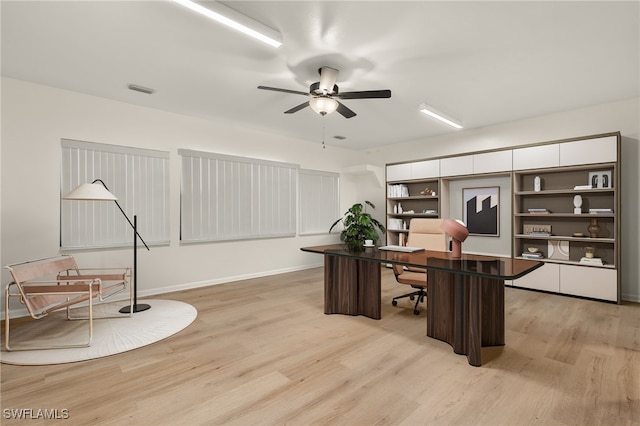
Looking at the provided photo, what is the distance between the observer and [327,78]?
3.17m

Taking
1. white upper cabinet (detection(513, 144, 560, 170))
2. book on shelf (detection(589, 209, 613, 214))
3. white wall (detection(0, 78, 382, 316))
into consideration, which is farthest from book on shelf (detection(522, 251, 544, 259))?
white wall (detection(0, 78, 382, 316))

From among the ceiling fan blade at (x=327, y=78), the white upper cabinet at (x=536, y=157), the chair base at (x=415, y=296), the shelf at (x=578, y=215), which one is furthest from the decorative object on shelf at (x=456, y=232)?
the white upper cabinet at (x=536, y=157)

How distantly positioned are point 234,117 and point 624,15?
4.53 meters

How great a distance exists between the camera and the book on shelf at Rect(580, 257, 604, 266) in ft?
13.7

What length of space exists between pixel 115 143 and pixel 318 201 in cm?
386

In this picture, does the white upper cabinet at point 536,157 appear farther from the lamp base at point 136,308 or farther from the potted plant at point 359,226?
the lamp base at point 136,308

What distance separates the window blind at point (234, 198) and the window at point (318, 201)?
10.6 inches

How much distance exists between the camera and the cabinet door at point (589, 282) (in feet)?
13.2

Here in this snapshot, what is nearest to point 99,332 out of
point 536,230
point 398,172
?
point 398,172

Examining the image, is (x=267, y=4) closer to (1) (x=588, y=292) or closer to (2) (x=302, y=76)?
(2) (x=302, y=76)

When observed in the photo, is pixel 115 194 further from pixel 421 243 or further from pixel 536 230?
pixel 536 230

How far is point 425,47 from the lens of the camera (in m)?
2.81

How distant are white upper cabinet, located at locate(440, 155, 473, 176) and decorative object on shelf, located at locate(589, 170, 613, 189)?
1.65 metres

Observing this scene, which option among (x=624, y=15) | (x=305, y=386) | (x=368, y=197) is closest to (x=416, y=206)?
(x=368, y=197)
